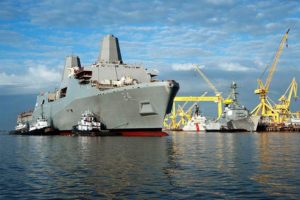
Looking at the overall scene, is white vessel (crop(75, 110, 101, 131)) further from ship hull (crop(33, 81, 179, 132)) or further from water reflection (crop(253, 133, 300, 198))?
water reflection (crop(253, 133, 300, 198))

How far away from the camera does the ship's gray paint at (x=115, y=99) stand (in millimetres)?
57594

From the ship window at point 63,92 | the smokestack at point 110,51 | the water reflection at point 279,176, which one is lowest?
the water reflection at point 279,176

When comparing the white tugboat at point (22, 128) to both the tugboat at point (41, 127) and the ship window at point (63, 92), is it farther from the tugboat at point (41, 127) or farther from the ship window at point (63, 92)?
the ship window at point (63, 92)

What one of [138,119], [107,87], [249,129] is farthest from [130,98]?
[249,129]

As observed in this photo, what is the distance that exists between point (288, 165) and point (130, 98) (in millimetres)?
35236

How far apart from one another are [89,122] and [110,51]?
19378mm

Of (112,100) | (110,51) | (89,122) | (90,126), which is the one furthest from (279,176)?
(110,51)

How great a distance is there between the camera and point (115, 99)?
5938cm

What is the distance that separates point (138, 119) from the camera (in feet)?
195

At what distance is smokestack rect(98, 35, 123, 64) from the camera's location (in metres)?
76.6

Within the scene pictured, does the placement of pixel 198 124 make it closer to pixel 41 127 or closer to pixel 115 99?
pixel 41 127

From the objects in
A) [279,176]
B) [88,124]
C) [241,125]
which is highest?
[88,124]

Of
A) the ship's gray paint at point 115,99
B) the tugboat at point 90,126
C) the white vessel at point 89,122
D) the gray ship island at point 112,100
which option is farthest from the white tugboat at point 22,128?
the white vessel at point 89,122

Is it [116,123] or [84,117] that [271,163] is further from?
[84,117]
